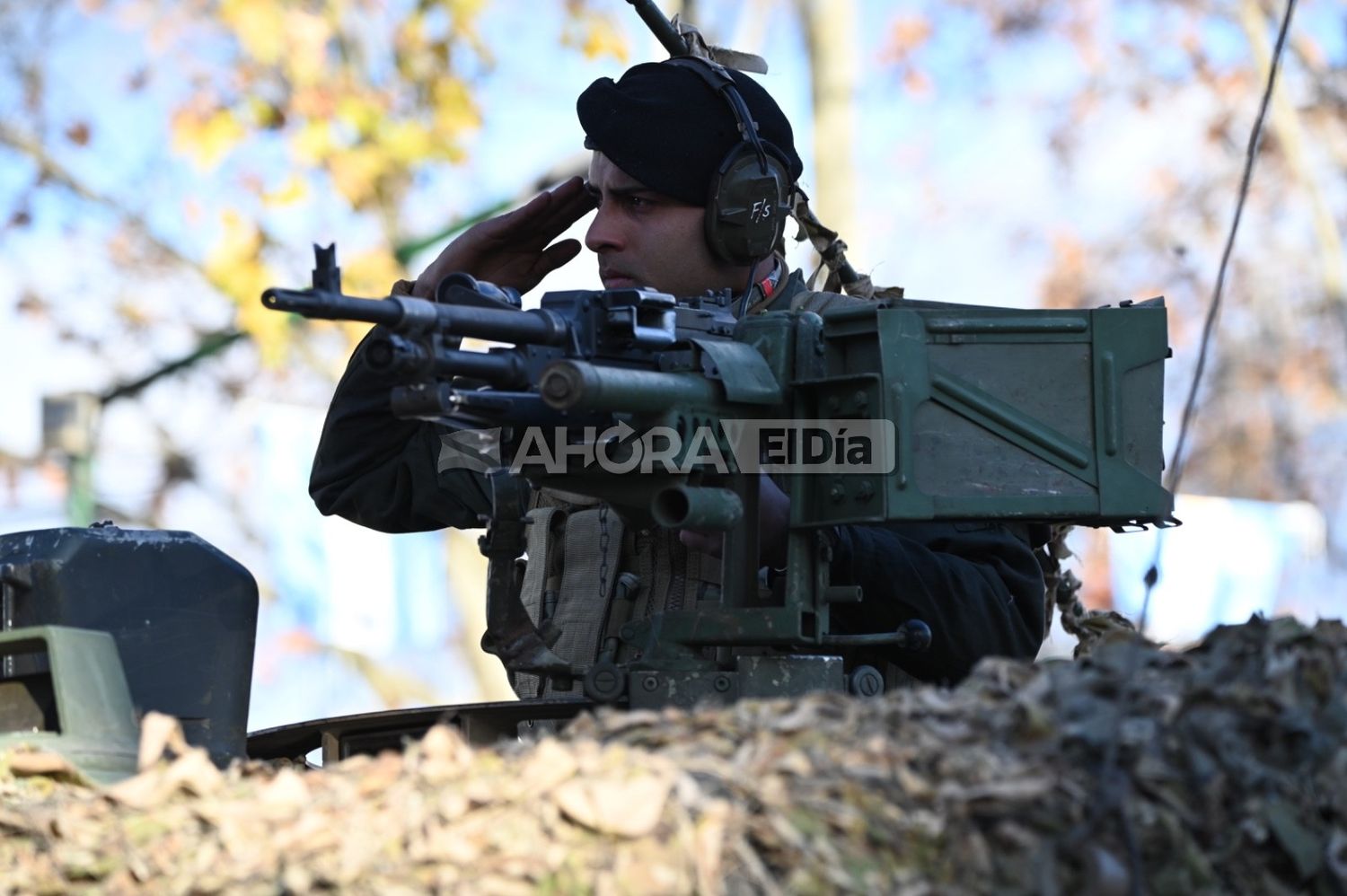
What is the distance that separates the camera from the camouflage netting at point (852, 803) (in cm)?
232

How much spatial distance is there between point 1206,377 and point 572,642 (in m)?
15.2

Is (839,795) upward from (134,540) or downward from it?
downward

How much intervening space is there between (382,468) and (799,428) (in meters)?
1.75

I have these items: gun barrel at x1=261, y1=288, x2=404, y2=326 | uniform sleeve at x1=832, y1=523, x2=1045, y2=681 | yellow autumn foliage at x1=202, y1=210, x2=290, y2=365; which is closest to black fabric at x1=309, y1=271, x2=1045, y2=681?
uniform sleeve at x1=832, y1=523, x2=1045, y2=681

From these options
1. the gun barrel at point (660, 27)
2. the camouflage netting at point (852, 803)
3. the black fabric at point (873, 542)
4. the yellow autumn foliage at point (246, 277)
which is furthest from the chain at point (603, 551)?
the yellow autumn foliage at point (246, 277)

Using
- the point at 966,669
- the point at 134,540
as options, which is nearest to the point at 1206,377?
the point at 966,669

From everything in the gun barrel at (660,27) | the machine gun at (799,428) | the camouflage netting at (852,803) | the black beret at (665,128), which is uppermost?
the gun barrel at (660,27)

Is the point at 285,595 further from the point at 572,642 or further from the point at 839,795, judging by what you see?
the point at 839,795

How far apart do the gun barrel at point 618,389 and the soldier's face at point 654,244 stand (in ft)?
3.98

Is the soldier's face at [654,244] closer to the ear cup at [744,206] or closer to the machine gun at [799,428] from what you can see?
the ear cup at [744,206]

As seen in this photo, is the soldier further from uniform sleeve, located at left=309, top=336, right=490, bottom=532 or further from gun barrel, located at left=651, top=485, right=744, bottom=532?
gun barrel, located at left=651, top=485, right=744, bottom=532

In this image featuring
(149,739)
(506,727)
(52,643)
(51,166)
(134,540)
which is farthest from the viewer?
(51,166)

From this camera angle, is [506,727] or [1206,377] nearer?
[506,727]

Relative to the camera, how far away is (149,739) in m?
2.77
